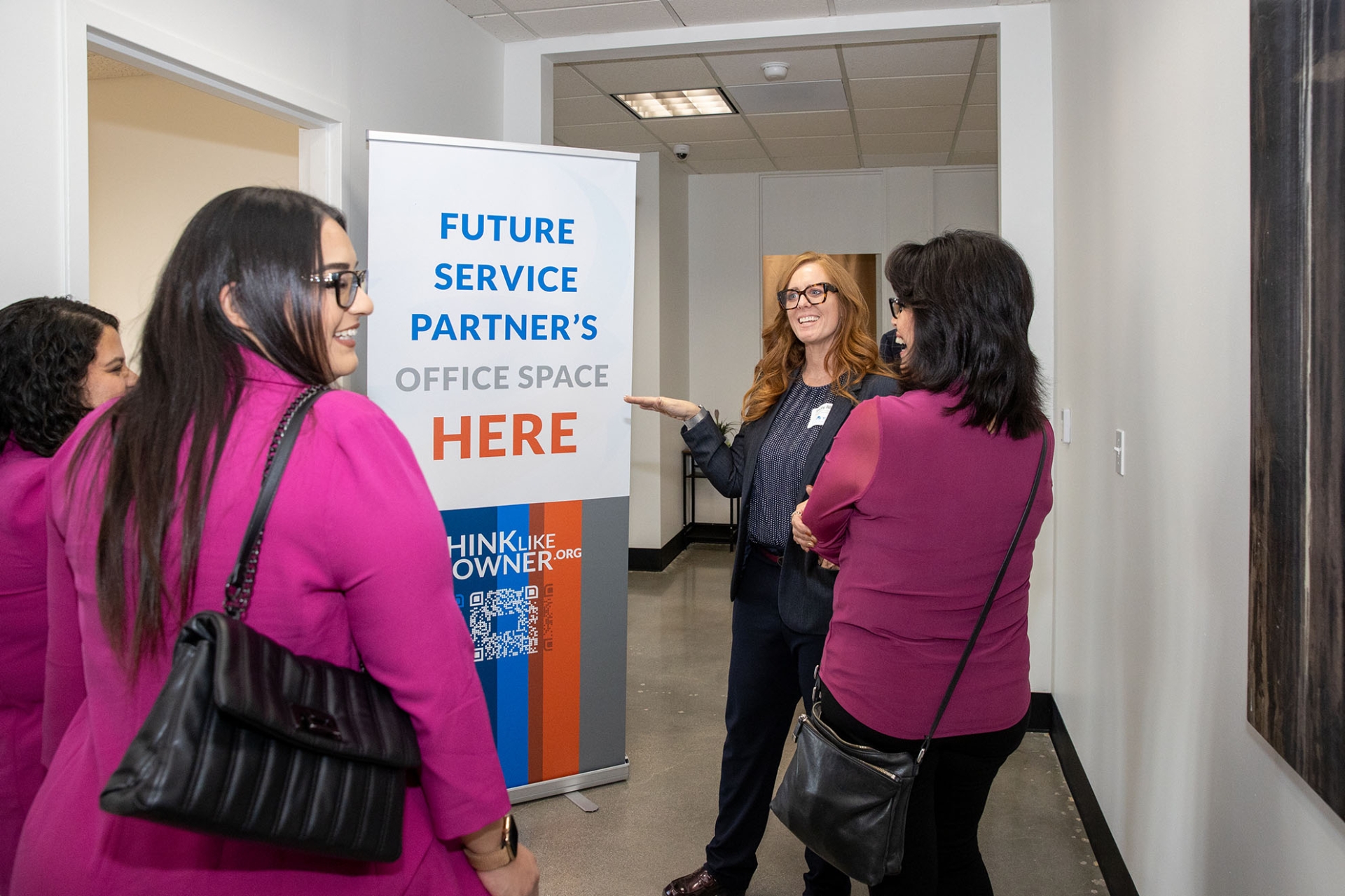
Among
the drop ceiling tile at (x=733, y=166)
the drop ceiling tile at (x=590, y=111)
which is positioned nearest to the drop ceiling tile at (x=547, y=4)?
the drop ceiling tile at (x=590, y=111)

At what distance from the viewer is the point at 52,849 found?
97cm

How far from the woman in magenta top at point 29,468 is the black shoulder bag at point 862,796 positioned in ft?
Result: 4.08

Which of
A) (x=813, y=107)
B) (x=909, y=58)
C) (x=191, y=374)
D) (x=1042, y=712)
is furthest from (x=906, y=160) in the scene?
(x=191, y=374)

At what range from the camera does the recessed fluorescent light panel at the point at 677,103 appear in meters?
5.27

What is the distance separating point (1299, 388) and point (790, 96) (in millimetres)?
4508

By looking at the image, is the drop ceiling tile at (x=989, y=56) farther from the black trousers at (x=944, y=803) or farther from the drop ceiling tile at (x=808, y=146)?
the black trousers at (x=944, y=803)

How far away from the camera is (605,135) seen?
6199mm

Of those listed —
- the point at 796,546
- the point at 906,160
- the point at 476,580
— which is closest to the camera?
the point at 796,546

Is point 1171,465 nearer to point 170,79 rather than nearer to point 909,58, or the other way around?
point 170,79

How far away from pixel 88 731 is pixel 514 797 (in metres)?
2.21

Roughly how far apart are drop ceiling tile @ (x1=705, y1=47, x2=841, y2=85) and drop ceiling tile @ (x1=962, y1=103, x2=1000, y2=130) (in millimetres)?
1103

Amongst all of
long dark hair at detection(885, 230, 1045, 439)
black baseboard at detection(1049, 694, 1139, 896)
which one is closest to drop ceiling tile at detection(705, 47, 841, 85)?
black baseboard at detection(1049, 694, 1139, 896)

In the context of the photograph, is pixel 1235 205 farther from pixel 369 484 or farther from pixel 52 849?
pixel 52 849

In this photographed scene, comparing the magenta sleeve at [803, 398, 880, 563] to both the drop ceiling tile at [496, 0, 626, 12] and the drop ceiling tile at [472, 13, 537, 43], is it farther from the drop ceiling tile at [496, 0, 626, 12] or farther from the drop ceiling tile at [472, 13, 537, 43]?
the drop ceiling tile at [472, 13, 537, 43]
